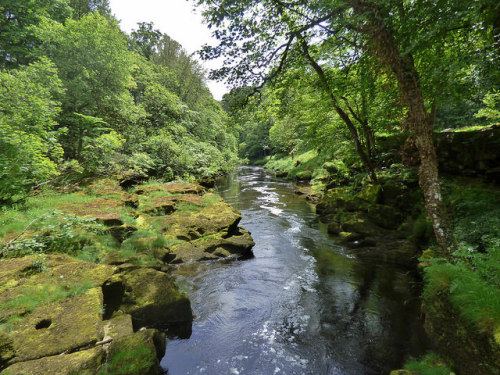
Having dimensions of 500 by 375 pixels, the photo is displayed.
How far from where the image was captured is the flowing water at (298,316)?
4148 mm

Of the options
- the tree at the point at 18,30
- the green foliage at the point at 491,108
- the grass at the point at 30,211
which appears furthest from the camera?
the tree at the point at 18,30

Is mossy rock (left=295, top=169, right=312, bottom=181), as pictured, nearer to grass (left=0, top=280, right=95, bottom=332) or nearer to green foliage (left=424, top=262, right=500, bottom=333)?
green foliage (left=424, top=262, right=500, bottom=333)

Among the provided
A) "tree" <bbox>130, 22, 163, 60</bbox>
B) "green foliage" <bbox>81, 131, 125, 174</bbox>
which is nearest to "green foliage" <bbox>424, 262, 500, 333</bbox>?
"green foliage" <bbox>81, 131, 125, 174</bbox>

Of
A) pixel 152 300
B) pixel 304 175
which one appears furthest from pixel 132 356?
pixel 304 175

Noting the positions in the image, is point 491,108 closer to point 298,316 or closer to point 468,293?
point 468,293

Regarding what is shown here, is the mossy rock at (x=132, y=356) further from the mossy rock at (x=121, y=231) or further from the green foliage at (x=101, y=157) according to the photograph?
the green foliage at (x=101, y=157)

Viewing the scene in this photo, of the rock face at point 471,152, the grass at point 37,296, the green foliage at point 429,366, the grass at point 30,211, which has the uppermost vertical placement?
the rock face at point 471,152

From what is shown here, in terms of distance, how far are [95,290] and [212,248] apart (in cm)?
458

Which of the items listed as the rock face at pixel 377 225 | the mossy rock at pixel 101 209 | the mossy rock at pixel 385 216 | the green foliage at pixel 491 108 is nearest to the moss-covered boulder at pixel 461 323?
the rock face at pixel 377 225

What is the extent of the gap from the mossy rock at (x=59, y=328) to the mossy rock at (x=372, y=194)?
37.3ft

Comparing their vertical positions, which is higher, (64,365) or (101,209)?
(101,209)

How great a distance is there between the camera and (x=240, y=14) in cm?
674

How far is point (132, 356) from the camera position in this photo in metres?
3.04

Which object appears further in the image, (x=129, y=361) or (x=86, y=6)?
(x=86, y=6)
